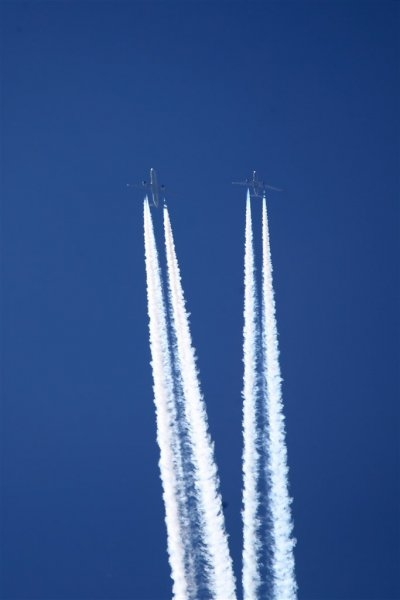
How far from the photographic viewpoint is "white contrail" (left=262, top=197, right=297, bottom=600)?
37.4ft

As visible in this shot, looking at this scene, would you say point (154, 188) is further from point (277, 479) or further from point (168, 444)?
point (277, 479)

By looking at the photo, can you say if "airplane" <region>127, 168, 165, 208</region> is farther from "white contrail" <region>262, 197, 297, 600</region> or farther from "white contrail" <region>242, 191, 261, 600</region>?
"white contrail" <region>262, 197, 297, 600</region>

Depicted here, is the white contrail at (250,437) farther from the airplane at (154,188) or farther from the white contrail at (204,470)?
the airplane at (154,188)

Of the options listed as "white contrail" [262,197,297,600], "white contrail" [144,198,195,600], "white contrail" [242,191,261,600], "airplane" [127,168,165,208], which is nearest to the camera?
"white contrail" [144,198,195,600]

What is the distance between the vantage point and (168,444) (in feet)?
36.6

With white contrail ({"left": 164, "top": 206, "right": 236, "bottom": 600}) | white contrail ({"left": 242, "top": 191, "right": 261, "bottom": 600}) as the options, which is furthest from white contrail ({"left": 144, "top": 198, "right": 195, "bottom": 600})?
white contrail ({"left": 242, "top": 191, "right": 261, "bottom": 600})

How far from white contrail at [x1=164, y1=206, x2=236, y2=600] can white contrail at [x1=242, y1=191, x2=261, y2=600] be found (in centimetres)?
51

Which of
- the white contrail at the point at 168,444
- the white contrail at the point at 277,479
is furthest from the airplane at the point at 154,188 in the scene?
the white contrail at the point at 277,479

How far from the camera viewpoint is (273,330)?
470 inches

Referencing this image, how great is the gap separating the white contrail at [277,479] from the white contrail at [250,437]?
8.3 inches

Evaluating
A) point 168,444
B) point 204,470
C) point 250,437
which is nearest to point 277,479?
point 250,437

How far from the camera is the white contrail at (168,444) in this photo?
10969 millimetres

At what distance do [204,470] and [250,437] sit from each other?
1087 millimetres

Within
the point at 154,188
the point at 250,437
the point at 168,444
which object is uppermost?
the point at 154,188
